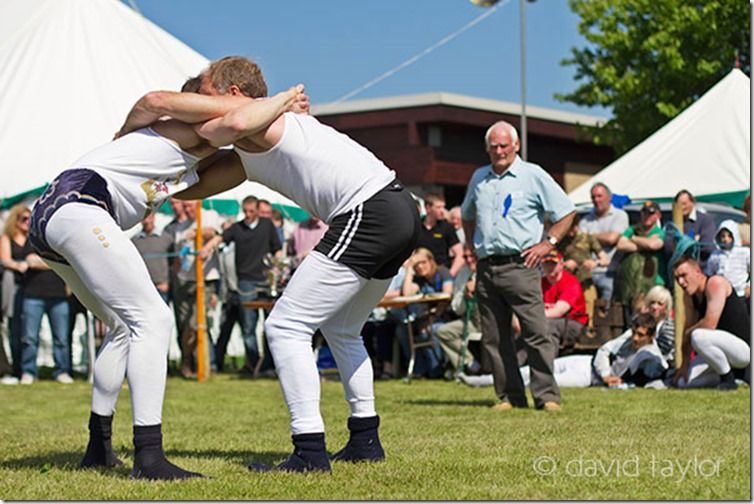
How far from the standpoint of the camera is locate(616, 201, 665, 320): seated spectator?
43.4 ft

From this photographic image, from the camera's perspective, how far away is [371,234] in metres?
5.73

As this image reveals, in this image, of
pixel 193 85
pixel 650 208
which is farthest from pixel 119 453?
pixel 650 208

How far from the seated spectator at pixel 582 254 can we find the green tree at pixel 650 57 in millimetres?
15066

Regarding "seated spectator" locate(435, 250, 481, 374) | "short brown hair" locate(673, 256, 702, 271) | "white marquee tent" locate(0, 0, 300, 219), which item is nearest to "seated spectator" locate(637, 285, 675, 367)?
"short brown hair" locate(673, 256, 702, 271)

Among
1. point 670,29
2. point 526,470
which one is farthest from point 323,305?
point 670,29

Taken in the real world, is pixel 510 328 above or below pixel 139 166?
below

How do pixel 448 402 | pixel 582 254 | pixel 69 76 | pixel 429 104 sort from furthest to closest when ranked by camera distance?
pixel 429 104 → pixel 69 76 → pixel 582 254 → pixel 448 402

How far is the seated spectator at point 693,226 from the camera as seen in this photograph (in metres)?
13.0

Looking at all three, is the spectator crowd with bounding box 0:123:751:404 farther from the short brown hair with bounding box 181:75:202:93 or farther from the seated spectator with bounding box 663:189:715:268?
the short brown hair with bounding box 181:75:202:93

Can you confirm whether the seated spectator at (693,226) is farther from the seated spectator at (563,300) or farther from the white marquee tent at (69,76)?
the white marquee tent at (69,76)

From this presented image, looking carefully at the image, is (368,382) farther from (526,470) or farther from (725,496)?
(725,496)

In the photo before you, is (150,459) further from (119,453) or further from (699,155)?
(699,155)

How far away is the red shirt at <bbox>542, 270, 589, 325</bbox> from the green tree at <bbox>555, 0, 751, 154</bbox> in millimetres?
16238

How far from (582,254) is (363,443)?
8.06m
